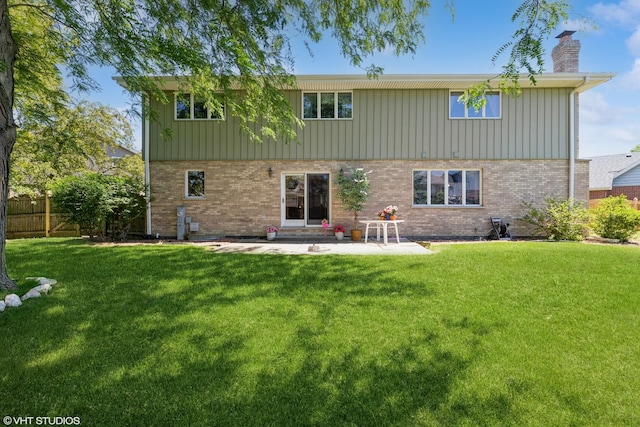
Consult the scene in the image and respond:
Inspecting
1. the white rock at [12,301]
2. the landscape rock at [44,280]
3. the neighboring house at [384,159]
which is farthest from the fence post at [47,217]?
the white rock at [12,301]

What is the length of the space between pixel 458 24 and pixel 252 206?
7.88 meters

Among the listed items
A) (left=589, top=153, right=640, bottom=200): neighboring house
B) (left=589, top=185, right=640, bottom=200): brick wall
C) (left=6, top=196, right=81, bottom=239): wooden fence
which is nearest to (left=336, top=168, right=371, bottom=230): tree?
(left=6, top=196, right=81, bottom=239): wooden fence

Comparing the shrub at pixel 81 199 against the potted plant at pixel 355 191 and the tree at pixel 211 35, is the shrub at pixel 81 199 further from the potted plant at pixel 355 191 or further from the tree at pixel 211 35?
the potted plant at pixel 355 191

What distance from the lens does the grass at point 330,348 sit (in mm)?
2207

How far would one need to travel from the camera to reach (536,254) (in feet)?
22.0

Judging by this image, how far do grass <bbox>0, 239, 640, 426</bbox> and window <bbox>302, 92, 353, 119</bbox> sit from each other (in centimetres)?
733

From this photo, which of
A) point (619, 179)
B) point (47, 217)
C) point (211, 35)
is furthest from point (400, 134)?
point (619, 179)

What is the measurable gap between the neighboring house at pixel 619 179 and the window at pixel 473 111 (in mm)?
19879

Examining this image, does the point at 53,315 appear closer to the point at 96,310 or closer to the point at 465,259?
the point at 96,310

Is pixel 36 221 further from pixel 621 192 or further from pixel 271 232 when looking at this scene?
pixel 621 192

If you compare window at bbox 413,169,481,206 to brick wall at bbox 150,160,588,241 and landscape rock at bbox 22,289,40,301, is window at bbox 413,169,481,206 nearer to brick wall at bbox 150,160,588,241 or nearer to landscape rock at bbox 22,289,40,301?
brick wall at bbox 150,160,588,241

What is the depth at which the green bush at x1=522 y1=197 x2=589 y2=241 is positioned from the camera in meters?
9.96

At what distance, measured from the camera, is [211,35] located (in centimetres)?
600

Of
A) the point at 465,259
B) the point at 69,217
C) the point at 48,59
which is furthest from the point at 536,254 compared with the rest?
the point at 69,217
